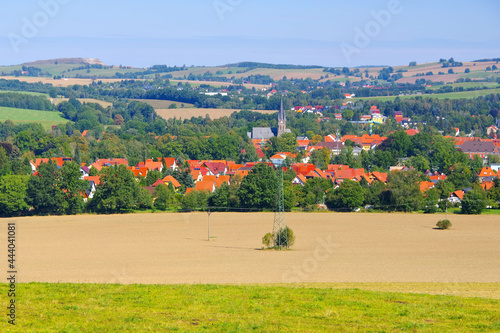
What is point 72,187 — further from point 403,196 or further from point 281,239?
point 403,196

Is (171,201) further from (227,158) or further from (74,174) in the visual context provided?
(227,158)

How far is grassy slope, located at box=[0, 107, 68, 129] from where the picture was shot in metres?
127

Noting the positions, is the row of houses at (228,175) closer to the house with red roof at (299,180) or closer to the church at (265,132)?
the house with red roof at (299,180)

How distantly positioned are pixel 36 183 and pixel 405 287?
33265 mm

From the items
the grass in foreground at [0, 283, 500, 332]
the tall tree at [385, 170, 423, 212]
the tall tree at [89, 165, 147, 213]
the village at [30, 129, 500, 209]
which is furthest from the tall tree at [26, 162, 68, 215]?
the grass in foreground at [0, 283, 500, 332]

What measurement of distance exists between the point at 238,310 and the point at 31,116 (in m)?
126

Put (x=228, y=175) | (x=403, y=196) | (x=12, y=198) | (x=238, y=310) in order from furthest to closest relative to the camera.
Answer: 1. (x=228, y=175)
2. (x=403, y=196)
3. (x=12, y=198)
4. (x=238, y=310)

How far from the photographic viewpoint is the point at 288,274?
952 inches

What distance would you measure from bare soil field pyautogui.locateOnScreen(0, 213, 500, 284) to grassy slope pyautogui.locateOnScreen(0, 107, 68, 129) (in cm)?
8699

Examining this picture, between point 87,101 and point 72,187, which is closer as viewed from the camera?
point 72,187

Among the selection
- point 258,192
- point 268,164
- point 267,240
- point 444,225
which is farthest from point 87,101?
point 267,240

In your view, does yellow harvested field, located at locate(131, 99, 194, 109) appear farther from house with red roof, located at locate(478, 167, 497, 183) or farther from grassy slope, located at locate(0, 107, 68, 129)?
house with red roof, located at locate(478, 167, 497, 183)

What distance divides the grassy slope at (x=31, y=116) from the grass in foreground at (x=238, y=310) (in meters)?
110

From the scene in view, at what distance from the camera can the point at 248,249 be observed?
3161 centimetres
